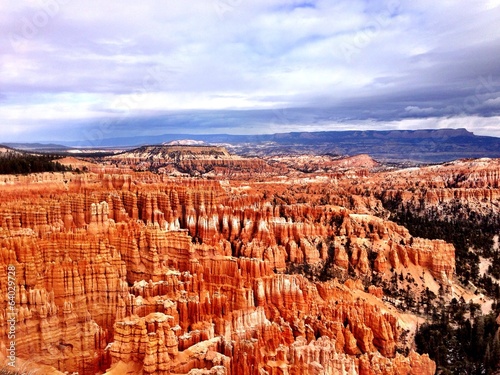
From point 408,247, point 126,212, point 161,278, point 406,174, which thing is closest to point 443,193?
point 406,174

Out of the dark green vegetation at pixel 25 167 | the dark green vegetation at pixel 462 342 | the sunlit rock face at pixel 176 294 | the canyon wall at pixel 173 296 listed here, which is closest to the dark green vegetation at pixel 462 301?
the dark green vegetation at pixel 462 342

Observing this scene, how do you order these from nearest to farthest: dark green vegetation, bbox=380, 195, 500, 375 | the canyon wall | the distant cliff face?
the canyon wall
dark green vegetation, bbox=380, 195, 500, 375
the distant cliff face

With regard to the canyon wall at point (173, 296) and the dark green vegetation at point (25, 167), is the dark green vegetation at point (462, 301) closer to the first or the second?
the canyon wall at point (173, 296)

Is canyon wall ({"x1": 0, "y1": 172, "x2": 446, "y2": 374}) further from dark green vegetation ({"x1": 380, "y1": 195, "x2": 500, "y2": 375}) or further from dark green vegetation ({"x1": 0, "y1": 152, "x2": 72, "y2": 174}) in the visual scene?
dark green vegetation ({"x1": 0, "y1": 152, "x2": 72, "y2": 174})

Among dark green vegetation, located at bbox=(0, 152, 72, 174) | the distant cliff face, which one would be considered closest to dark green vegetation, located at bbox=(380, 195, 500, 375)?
dark green vegetation, located at bbox=(0, 152, 72, 174)

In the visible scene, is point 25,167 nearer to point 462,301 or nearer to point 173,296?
point 173,296

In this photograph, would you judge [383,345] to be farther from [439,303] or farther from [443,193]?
[443,193]
